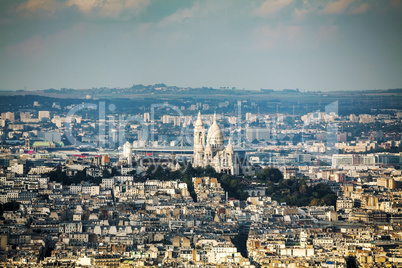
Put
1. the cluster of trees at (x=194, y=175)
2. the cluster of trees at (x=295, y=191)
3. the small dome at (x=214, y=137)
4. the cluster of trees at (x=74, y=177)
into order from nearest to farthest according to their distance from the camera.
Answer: the cluster of trees at (x=295, y=191)
the cluster of trees at (x=194, y=175)
the cluster of trees at (x=74, y=177)
the small dome at (x=214, y=137)

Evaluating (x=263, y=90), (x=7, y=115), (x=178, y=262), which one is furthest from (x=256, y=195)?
(x=263, y=90)

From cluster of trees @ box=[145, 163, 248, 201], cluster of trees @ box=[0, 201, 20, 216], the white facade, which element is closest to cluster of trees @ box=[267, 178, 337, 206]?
cluster of trees @ box=[145, 163, 248, 201]

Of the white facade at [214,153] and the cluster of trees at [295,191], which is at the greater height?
the white facade at [214,153]

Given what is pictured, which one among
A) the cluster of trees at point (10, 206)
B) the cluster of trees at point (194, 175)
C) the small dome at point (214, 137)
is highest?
the small dome at point (214, 137)

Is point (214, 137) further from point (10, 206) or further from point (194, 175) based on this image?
point (10, 206)

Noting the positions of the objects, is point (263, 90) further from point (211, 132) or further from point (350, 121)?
point (211, 132)

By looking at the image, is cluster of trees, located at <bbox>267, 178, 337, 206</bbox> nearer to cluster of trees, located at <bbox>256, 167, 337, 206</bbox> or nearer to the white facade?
→ cluster of trees, located at <bbox>256, 167, 337, 206</bbox>

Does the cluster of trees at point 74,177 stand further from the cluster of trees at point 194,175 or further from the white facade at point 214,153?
the white facade at point 214,153

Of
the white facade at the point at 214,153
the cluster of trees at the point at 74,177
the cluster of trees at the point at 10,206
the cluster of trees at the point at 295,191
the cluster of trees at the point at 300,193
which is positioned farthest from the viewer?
the white facade at the point at 214,153

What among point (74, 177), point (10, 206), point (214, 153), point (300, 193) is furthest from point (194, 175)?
point (10, 206)

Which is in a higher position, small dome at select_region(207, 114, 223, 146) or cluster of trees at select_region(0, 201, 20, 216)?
small dome at select_region(207, 114, 223, 146)

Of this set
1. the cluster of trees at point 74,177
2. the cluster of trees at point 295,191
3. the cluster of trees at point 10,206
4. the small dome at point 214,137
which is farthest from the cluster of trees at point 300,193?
the cluster of trees at point 10,206
